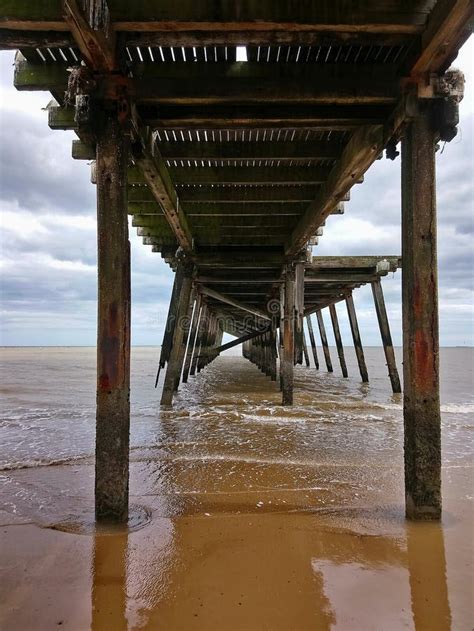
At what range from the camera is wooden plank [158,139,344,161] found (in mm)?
4883

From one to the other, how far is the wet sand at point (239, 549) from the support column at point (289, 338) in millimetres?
3937

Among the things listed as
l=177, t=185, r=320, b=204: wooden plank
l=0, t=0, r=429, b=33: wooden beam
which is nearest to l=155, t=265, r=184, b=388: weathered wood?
l=177, t=185, r=320, b=204: wooden plank

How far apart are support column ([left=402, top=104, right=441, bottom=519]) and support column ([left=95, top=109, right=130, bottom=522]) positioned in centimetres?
195

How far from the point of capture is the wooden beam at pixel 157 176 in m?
3.97

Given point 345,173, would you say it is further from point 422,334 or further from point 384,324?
point 384,324

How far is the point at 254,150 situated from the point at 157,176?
1.09 meters

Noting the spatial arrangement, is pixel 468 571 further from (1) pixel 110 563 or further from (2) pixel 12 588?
(2) pixel 12 588

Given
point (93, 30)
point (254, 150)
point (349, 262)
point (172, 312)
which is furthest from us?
point (349, 262)

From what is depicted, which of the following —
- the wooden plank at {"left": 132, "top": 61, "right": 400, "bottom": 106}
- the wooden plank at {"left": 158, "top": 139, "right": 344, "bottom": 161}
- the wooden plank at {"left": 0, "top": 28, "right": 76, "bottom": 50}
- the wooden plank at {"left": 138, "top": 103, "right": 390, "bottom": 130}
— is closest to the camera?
the wooden plank at {"left": 0, "top": 28, "right": 76, "bottom": 50}

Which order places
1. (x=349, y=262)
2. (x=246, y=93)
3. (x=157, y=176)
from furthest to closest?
1. (x=349, y=262)
2. (x=157, y=176)
3. (x=246, y=93)

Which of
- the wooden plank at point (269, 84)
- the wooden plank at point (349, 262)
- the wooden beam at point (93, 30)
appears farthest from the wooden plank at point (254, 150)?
the wooden plank at point (349, 262)

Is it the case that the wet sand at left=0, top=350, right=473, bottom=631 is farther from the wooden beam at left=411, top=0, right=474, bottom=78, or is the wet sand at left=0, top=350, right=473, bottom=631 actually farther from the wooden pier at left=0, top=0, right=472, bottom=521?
the wooden beam at left=411, top=0, right=474, bottom=78

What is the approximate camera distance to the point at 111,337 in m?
3.09

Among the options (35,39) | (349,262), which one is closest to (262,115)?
(35,39)
